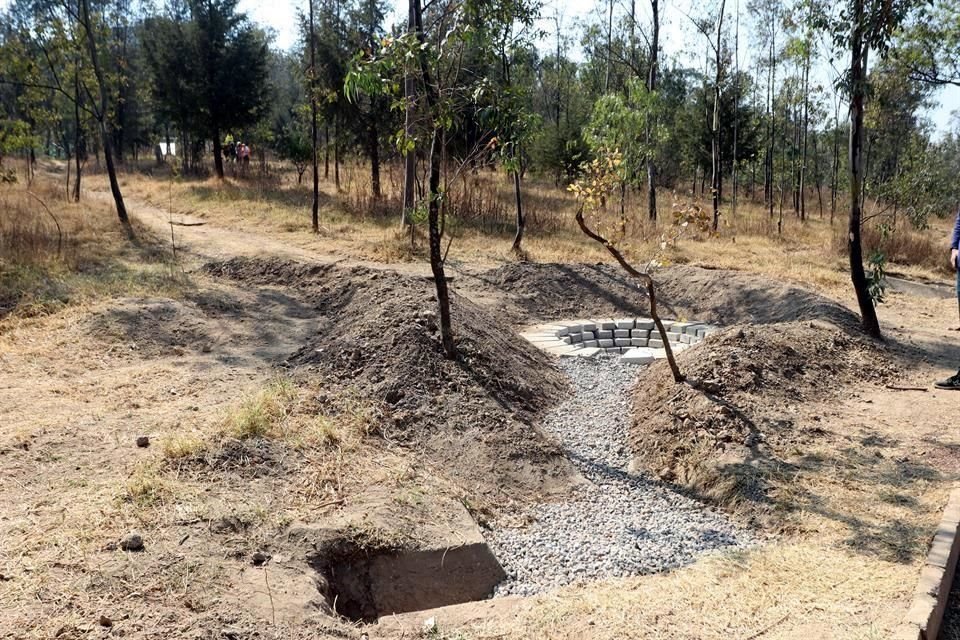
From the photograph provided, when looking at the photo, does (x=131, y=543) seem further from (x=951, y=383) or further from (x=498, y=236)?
(x=498, y=236)

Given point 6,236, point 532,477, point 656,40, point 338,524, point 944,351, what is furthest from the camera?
point 656,40

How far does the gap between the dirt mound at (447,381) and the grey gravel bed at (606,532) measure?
Answer: 0.96ft

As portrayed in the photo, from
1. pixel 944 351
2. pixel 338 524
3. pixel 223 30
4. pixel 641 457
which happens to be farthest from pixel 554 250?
pixel 223 30

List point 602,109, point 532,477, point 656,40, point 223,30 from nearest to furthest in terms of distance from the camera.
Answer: point 532,477, point 602,109, point 656,40, point 223,30

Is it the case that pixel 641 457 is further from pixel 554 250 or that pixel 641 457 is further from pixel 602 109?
pixel 554 250

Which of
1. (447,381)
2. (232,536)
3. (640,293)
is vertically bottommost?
(232,536)

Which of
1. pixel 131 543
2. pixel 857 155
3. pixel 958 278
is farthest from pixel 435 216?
pixel 857 155

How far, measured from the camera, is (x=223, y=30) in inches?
838

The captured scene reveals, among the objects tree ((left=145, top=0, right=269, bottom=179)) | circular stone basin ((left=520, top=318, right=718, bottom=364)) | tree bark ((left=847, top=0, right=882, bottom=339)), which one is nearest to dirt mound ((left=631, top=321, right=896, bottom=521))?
tree bark ((left=847, top=0, right=882, bottom=339))

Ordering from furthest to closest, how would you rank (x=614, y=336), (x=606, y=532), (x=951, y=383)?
(x=614, y=336), (x=951, y=383), (x=606, y=532)

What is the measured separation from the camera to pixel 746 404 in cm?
570

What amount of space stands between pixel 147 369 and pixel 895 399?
266 inches

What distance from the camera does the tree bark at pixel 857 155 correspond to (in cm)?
702

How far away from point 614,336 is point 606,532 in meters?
4.94
